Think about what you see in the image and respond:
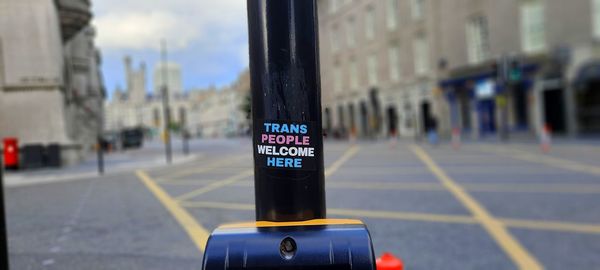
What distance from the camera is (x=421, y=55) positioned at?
3250cm

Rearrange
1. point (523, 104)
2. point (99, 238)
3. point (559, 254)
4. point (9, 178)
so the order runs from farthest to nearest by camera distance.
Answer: point (523, 104)
point (9, 178)
point (99, 238)
point (559, 254)

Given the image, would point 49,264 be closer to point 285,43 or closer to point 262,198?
point 262,198

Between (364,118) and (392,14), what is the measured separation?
30.6 feet

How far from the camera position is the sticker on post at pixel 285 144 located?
148 cm

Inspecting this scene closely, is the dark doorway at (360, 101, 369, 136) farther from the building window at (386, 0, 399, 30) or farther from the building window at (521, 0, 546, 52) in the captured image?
the building window at (521, 0, 546, 52)

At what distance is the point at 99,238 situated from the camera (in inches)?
186

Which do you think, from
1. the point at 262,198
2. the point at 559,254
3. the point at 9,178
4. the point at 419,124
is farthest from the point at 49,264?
the point at 419,124

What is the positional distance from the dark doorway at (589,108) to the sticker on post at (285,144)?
23602 mm

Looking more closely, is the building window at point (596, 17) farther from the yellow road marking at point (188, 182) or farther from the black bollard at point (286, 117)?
the black bollard at point (286, 117)

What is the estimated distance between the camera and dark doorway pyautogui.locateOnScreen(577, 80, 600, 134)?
20953 mm

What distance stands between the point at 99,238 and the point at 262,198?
12.6 feet

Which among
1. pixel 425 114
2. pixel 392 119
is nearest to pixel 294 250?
pixel 425 114

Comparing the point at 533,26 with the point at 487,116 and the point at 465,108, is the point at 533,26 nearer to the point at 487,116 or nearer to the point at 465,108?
the point at 487,116

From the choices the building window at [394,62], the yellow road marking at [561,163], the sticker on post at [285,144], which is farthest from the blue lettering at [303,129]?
the building window at [394,62]
